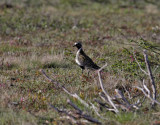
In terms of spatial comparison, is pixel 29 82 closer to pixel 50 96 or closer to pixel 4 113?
pixel 50 96

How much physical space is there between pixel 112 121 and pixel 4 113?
6.08 ft

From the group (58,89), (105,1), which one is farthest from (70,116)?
(105,1)

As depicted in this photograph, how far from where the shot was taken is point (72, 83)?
681cm

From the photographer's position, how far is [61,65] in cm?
862

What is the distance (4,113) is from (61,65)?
392cm

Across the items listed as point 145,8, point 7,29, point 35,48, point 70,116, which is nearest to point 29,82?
point 70,116

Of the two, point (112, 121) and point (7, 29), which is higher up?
point (112, 121)

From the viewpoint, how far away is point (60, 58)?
9078mm

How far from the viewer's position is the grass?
197 inches

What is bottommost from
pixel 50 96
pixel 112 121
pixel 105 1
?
pixel 105 1

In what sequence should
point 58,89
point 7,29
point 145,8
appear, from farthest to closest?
point 145,8 → point 7,29 → point 58,89

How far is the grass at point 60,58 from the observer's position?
16.4 feet

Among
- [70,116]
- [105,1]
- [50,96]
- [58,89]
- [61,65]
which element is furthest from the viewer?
[105,1]

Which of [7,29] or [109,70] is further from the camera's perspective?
[7,29]
